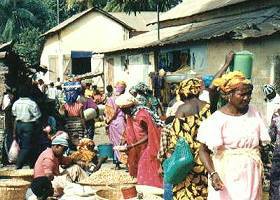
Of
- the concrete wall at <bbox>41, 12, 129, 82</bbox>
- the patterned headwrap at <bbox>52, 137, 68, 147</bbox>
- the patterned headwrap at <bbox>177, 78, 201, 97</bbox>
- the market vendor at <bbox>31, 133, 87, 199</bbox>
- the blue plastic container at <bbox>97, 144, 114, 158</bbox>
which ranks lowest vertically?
the blue plastic container at <bbox>97, 144, 114, 158</bbox>

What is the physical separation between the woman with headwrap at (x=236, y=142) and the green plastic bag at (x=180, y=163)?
0.73 metres

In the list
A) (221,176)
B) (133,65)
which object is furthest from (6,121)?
(133,65)

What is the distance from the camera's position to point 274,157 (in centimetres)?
635

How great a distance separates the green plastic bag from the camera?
5703mm

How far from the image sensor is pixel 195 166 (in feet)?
19.6

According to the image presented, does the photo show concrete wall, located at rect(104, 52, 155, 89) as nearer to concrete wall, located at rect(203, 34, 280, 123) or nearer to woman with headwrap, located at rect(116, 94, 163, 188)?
concrete wall, located at rect(203, 34, 280, 123)

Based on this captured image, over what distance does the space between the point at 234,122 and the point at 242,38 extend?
26.7 feet

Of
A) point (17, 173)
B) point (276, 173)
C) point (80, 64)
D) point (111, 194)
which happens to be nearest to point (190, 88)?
point (276, 173)

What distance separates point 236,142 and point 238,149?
59 mm

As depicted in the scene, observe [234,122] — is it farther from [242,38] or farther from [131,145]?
[242,38]

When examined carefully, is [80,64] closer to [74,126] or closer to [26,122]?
[74,126]

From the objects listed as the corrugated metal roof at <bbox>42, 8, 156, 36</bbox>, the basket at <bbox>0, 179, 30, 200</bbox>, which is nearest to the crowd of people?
the basket at <bbox>0, 179, 30, 200</bbox>

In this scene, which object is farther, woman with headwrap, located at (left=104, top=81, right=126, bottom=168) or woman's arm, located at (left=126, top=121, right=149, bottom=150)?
woman with headwrap, located at (left=104, top=81, right=126, bottom=168)

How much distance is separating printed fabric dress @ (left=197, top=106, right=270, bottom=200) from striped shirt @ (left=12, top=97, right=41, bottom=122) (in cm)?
621
